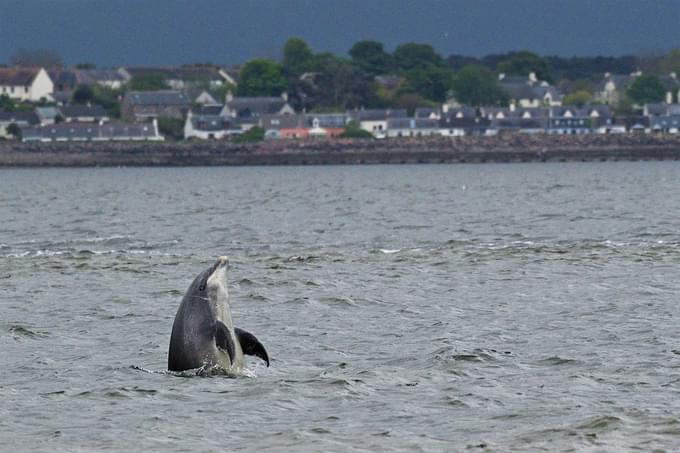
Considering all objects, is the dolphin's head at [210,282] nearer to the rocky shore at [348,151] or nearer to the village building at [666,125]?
the rocky shore at [348,151]

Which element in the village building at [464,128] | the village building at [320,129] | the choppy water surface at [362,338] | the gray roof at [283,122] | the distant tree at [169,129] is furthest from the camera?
the distant tree at [169,129]

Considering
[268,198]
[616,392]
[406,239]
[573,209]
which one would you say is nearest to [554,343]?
[616,392]

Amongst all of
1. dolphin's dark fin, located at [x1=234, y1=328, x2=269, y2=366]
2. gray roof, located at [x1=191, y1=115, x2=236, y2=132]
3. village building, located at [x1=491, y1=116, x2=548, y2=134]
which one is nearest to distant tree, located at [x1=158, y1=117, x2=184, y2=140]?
gray roof, located at [x1=191, y1=115, x2=236, y2=132]

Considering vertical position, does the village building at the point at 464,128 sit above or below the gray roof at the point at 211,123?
below

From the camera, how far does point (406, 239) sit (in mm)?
43312

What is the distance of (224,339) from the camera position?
18422mm

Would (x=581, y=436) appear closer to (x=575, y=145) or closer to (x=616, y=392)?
(x=616, y=392)

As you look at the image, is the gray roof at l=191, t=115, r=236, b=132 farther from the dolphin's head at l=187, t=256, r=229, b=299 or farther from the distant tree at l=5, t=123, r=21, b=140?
the dolphin's head at l=187, t=256, r=229, b=299

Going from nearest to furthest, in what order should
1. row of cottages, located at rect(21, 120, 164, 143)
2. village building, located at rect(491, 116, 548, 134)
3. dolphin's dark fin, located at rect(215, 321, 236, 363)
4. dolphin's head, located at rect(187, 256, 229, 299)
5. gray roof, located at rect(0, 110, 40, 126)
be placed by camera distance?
dolphin's dark fin, located at rect(215, 321, 236, 363) → dolphin's head, located at rect(187, 256, 229, 299) → row of cottages, located at rect(21, 120, 164, 143) → gray roof, located at rect(0, 110, 40, 126) → village building, located at rect(491, 116, 548, 134)

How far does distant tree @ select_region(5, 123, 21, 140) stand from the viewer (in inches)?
7563

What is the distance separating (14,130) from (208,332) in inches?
7061

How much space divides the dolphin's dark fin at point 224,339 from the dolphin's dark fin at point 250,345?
0.25 m

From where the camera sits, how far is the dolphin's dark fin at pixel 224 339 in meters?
18.3

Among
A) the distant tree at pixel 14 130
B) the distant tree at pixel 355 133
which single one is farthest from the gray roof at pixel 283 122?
the distant tree at pixel 14 130
